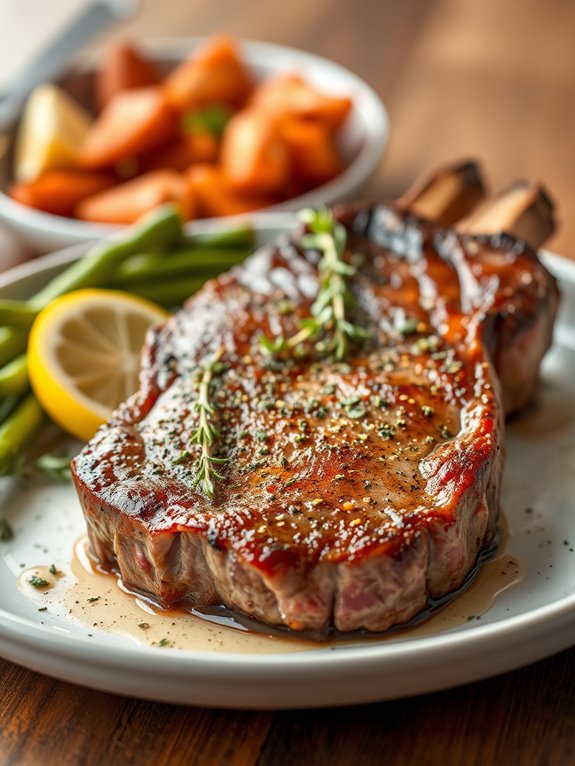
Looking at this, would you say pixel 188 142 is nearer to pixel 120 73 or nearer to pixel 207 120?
pixel 207 120

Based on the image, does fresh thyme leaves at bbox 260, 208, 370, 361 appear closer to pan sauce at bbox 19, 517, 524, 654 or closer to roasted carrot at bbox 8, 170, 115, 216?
pan sauce at bbox 19, 517, 524, 654

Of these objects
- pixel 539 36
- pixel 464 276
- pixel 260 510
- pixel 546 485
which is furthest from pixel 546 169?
pixel 260 510

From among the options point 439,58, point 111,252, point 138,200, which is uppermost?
point 111,252

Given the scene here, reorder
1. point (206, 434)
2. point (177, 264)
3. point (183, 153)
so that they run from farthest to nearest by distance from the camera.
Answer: point (183, 153)
point (177, 264)
point (206, 434)

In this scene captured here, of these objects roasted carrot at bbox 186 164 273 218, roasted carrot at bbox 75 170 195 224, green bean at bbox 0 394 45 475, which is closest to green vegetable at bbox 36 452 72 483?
green bean at bbox 0 394 45 475

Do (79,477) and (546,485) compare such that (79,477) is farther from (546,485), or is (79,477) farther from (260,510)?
(546,485)

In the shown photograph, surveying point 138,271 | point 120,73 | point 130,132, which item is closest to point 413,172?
point 130,132
